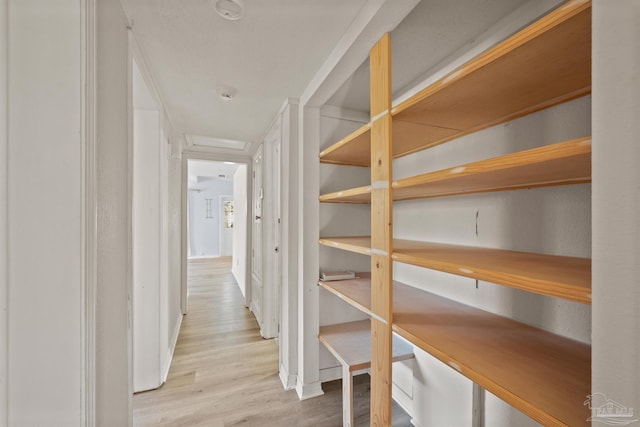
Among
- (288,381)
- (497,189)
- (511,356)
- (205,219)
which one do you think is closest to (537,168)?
(497,189)

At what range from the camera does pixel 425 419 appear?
1.50 m

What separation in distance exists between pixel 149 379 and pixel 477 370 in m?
2.30

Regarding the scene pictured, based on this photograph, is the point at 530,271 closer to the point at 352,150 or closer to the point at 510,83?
the point at 510,83

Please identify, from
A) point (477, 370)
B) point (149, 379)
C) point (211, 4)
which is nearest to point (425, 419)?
point (477, 370)

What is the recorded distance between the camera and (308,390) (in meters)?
1.84

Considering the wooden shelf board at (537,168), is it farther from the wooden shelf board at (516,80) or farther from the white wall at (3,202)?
the white wall at (3,202)

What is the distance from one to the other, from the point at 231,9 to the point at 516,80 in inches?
46.1

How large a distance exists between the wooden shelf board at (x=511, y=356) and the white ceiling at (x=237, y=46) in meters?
1.42

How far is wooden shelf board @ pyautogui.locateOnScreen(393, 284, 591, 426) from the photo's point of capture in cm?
60

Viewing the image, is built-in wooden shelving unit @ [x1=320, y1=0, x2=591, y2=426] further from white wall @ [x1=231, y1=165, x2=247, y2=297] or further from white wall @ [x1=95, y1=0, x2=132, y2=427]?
white wall @ [x1=231, y1=165, x2=247, y2=297]

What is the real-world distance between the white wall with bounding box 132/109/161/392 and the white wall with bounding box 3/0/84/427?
1234 mm

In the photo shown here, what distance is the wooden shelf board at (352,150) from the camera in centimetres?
130
